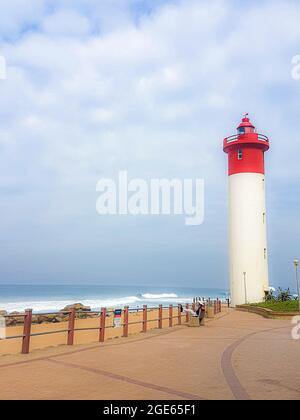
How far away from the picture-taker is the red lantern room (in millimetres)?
33062

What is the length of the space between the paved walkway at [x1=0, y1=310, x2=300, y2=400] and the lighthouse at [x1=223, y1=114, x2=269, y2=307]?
1893 cm

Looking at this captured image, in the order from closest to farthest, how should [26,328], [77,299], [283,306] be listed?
[26,328] < [283,306] < [77,299]

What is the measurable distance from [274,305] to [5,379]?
22162 mm

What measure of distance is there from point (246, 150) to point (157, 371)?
2721cm

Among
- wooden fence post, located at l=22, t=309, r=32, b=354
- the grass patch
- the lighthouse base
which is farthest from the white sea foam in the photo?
wooden fence post, located at l=22, t=309, r=32, b=354

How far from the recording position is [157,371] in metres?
8.29

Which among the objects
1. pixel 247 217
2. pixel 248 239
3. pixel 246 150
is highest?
pixel 246 150

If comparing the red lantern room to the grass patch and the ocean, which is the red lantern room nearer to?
the grass patch

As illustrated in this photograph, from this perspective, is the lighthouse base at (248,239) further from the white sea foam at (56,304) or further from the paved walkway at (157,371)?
the white sea foam at (56,304)

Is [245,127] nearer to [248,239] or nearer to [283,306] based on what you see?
[248,239]

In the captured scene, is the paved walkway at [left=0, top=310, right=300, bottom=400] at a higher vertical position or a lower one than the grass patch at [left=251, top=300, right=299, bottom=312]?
lower

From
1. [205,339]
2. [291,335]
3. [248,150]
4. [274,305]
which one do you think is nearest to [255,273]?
[274,305]

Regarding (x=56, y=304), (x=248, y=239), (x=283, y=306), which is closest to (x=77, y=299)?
(x=56, y=304)
